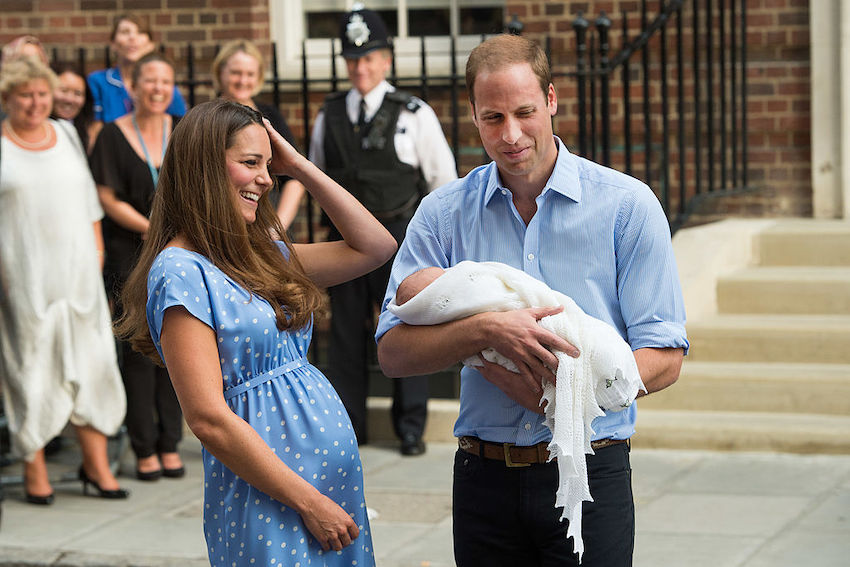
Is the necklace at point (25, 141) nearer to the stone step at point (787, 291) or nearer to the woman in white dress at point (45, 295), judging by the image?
the woman in white dress at point (45, 295)

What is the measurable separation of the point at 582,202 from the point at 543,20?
6448 millimetres

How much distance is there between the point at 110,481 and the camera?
6.22 m

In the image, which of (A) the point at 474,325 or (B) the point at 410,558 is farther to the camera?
(B) the point at 410,558

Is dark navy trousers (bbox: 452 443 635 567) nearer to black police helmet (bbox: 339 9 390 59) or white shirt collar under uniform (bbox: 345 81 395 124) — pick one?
white shirt collar under uniform (bbox: 345 81 395 124)

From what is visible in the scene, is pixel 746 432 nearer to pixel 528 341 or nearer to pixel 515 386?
pixel 515 386

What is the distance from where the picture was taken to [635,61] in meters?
8.77

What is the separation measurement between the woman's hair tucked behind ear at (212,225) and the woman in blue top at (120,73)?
459 centimetres

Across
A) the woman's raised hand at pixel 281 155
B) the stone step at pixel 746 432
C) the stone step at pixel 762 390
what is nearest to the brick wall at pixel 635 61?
the stone step at pixel 762 390

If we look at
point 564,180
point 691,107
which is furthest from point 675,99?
point 564,180

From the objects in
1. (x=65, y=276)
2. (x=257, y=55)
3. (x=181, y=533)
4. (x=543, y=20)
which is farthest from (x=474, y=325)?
(x=543, y=20)

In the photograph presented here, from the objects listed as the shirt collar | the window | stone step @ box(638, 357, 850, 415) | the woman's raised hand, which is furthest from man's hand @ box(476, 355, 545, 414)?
the window

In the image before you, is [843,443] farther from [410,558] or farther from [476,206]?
[476,206]

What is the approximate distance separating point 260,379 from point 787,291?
518cm

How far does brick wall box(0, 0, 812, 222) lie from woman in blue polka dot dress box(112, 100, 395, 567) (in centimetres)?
557
